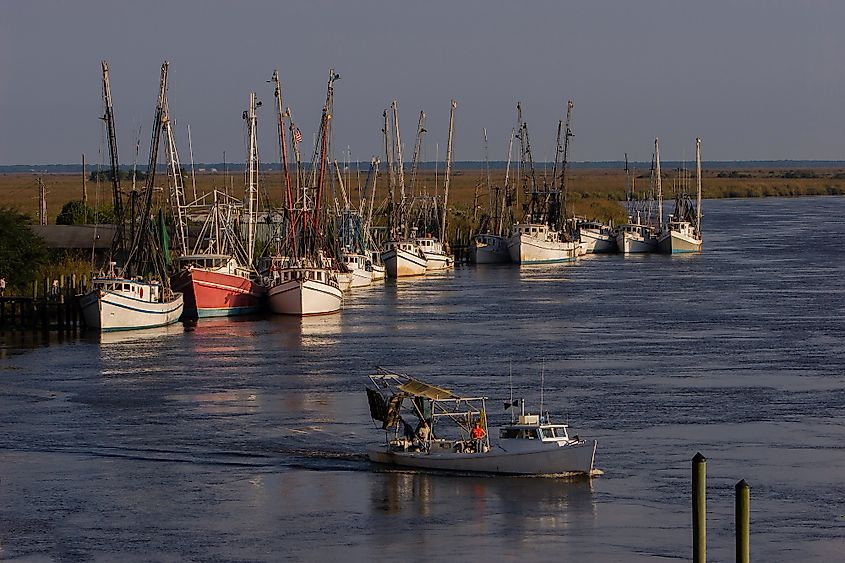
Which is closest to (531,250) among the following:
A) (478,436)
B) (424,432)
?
(424,432)

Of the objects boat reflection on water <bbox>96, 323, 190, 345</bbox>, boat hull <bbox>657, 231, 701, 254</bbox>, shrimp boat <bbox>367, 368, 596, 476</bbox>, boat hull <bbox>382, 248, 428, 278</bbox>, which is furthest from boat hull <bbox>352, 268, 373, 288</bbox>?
shrimp boat <bbox>367, 368, 596, 476</bbox>

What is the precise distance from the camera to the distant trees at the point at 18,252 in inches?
3403

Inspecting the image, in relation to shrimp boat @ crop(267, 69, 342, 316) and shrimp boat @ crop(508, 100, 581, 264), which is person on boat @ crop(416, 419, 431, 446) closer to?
shrimp boat @ crop(267, 69, 342, 316)

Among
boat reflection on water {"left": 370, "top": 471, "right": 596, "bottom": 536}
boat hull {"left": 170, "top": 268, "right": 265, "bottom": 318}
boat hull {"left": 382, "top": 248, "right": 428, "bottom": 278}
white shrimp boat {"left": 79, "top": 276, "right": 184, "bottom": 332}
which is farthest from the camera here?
boat hull {"left": 382, "top": 248, "right": 428, "bottom": 278}

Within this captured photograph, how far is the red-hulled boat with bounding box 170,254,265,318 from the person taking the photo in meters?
88.9

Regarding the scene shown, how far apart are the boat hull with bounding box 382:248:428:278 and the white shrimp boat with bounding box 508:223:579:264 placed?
56.2 ft

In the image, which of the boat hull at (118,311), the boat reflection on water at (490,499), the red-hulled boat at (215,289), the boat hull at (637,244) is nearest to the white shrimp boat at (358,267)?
the red-hulled boat at (215,289)

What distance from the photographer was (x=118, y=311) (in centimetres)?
8031

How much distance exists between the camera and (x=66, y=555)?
120ft

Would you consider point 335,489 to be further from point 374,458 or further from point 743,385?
point 743,385

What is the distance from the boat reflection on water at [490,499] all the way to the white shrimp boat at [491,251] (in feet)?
306

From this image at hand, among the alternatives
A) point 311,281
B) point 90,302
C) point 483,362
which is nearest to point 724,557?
point 483,362

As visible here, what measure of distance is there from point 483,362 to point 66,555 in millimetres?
33392

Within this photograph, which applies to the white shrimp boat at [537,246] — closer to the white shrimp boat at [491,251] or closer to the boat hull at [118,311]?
the white shrimp boat at [491,251]
